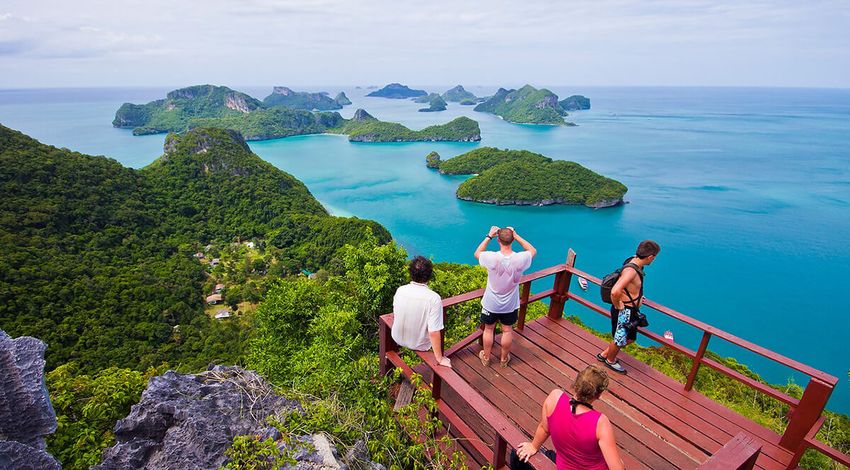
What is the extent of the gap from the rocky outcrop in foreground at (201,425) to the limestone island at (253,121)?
109302 millimetres

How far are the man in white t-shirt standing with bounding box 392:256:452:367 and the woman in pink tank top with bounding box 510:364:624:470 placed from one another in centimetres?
93

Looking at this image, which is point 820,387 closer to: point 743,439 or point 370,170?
point 743,439

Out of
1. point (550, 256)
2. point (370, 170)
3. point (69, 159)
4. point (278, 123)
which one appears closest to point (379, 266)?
point (550, 256)

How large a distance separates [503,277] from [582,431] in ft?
5.49

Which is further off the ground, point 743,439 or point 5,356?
point 743,439

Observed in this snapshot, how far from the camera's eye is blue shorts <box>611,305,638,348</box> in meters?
3.97

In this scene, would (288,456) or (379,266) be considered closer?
(288,456)

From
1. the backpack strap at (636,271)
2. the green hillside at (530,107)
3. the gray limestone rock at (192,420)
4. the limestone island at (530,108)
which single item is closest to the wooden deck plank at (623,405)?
the backpack strap at (636,271)

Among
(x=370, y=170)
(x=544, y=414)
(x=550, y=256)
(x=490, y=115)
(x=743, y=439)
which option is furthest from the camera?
(x=490, y=115)

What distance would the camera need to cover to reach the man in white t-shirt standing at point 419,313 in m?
3.03

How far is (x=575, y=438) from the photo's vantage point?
7.13 feet

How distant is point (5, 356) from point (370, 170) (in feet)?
252

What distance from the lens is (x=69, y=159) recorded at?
1538 inches

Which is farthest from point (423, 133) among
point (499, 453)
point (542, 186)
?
point (499, 453)
